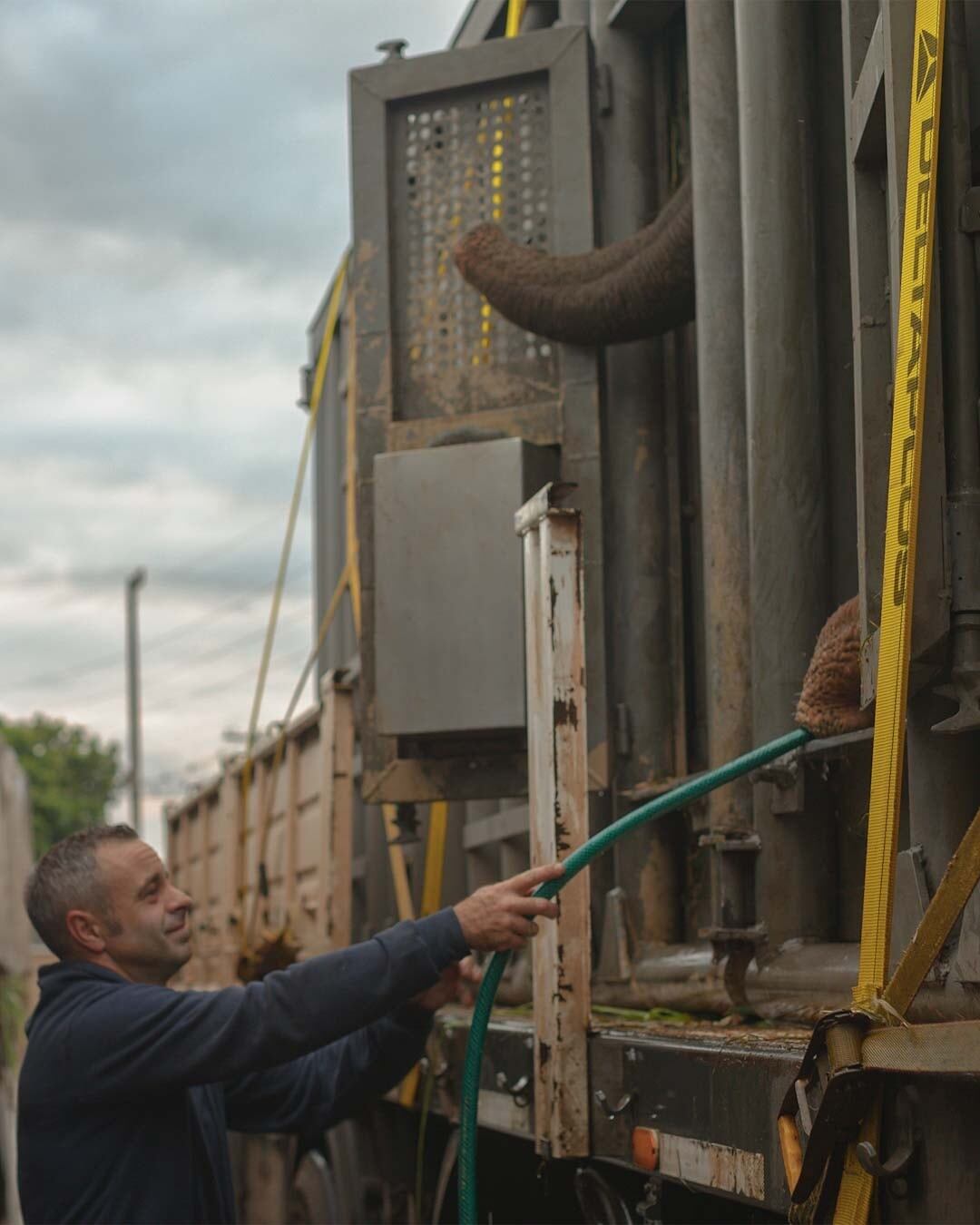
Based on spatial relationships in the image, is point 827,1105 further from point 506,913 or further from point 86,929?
point 86,929

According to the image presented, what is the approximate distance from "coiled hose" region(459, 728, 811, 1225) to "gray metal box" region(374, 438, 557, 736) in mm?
1502

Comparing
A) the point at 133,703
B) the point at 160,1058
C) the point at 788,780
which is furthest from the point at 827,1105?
the point at 133,703

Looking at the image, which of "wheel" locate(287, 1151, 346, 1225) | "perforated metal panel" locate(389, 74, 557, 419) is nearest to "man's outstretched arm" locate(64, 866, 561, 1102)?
"perforated metal panel" locate(389, 74, 557, 419)

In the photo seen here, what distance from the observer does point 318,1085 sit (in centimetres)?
394

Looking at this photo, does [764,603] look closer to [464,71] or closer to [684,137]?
[684,137]

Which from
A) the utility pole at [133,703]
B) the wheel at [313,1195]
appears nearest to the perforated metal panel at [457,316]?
the wheel at [313,1195]

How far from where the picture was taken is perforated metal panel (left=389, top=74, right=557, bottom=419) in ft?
16.5

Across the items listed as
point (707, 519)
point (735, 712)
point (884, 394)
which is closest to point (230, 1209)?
point (735, 712)

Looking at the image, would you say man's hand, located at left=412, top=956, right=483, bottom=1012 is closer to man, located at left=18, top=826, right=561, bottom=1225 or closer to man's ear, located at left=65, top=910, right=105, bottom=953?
man, located at left=18, top=826, right=561, bottom=1225

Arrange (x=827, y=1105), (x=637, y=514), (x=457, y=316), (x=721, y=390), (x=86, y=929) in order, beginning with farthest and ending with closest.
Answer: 1. (x=457, y=316)
2. (x=637, y=514)
3. (x=721, y=390)
4. (x=86, y=929)
5. (x=827, y=1105)

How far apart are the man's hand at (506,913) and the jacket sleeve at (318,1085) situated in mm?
732

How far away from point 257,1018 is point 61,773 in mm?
43918

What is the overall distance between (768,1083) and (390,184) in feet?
11.0

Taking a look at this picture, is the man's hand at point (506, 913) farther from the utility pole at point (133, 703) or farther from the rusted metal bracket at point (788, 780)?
the utility pole at point (133, 703)
